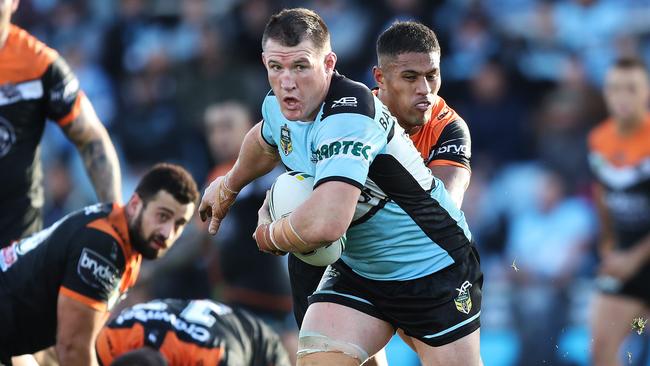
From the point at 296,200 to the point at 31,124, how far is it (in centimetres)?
296

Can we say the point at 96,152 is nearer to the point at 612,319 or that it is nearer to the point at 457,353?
the point at 457,353

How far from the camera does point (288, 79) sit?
5125 millimetres

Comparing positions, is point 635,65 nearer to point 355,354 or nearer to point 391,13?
point 391,13

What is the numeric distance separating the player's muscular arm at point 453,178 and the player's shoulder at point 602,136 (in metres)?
4.61

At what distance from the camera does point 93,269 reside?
270 inches

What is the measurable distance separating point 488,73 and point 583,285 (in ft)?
7.54

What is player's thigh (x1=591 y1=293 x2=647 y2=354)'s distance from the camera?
31.6 feet

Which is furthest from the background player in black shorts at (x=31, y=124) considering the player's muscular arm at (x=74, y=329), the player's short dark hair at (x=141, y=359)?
the player's short dark hair at (x=141, y=359)

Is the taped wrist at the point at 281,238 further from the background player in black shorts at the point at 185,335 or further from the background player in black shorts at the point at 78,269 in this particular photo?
the background player in black shorts at the point at 185,335

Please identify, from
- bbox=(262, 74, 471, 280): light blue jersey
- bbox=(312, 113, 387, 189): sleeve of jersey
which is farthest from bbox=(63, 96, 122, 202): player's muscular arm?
bbox=(312, 113, 387, 189): sleeve of jersey

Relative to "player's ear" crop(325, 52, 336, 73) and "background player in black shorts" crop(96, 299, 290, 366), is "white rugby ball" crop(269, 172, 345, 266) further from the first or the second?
"background player in black shorts" crop(96, 299, 290, 366)

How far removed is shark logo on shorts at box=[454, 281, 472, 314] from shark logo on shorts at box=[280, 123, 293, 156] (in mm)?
1019

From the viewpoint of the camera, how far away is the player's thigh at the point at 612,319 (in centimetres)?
964

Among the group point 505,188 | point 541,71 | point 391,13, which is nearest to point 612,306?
point 505,188
